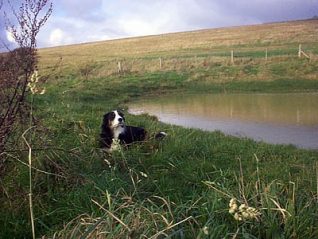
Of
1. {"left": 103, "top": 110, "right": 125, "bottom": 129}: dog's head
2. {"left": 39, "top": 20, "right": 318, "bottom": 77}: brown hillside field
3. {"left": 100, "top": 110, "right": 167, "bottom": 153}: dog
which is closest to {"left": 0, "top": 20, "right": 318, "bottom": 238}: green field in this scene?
{"left": 100, "top": 110, "right": 167, "bottom": 153}: dog

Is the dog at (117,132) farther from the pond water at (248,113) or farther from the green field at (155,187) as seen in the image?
the pond water at (248,113)

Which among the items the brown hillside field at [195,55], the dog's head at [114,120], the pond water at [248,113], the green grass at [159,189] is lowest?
the pond water at [248,113]

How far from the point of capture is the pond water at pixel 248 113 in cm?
1189

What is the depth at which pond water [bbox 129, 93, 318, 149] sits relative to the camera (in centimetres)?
1189

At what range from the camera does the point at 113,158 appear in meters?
6.67

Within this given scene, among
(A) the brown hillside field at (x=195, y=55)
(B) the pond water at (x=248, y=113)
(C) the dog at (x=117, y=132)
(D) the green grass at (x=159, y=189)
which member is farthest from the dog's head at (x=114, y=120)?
(A) the brown hillside field at (x=195, y=55)

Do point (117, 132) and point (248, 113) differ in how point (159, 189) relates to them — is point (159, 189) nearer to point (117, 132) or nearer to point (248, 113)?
point (117, 132)

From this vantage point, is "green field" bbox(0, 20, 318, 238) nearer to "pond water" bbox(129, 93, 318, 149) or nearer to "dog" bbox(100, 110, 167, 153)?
"dog" bbox(100, 110, 167, 153)

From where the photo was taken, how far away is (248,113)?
16.1 meters

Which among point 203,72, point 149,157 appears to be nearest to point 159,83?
point 203,72

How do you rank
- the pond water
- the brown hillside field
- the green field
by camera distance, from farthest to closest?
the brown hillside field → the pond water → the green field

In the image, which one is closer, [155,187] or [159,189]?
[159,189]

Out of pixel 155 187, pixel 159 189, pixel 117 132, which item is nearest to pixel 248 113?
pixel 117 132

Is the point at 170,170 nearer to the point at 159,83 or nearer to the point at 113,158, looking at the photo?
the point at 113,158
